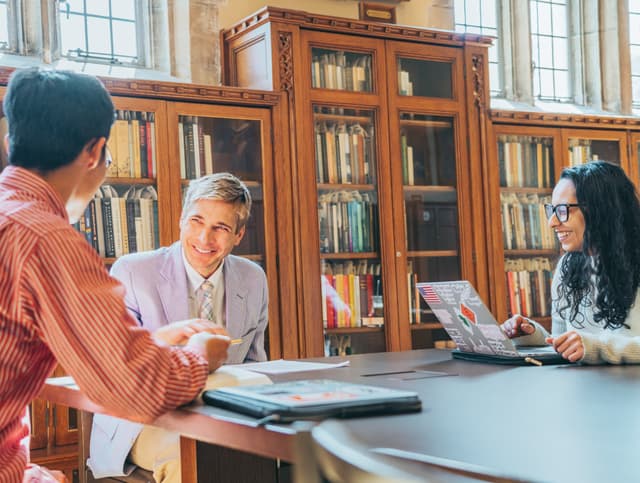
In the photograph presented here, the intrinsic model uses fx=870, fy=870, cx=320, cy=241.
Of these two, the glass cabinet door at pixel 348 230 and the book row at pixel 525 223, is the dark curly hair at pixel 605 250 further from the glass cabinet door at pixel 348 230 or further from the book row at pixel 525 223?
the book row at pixel 525 223

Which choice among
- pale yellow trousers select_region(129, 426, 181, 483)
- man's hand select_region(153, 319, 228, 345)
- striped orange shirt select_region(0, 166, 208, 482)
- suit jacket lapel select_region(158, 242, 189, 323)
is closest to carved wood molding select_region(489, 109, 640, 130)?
suit jacket lapel select_region(158, 242, 189, 323)

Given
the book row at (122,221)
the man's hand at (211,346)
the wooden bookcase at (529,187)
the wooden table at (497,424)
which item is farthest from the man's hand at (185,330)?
the wooden bookcase at (529,187)

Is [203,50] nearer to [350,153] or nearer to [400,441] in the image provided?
[350,153]

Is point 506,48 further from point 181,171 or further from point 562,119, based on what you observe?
point 181,171

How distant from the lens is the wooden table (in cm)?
107


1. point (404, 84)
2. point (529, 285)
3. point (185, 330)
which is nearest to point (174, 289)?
point (185, 330)

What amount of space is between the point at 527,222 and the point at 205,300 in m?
2.70

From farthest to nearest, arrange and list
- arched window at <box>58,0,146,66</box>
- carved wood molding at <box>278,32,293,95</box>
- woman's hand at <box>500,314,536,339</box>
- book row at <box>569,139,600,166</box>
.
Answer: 1. book row at <box>569,139,600,166</box>
2. arched window at <box>58,0,146,66</box>
3. carved wood molding at <box>278,32,293,95</box>
4. woman's hand at <box>500,314,536,339</box>

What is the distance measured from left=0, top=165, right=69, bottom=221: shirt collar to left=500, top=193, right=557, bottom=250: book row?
3598 millimetres

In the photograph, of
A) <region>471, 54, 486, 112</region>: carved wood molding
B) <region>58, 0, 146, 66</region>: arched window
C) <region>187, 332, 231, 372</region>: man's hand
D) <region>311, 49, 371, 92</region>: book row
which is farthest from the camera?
<region>471, 54, 486, 112</region>: carved wood molding

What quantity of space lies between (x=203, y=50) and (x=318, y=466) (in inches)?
159

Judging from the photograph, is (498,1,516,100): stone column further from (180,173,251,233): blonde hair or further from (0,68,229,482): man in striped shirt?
(0,68,229,482): man in striped shirt

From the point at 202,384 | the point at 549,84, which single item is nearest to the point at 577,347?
the point at 202,384

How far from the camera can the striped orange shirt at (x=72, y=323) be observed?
138 centimetres
